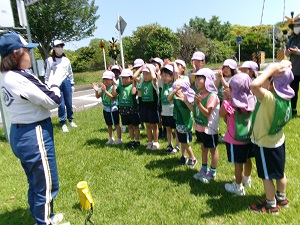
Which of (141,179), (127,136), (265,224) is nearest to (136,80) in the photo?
(127,136)

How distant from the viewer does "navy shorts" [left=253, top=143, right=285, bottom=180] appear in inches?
110

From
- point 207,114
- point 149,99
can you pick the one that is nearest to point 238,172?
point 207,114

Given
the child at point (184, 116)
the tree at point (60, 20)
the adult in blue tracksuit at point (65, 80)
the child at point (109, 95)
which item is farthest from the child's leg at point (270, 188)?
the tree at point (60, 20)

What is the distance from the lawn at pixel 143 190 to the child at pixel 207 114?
1.01 ft

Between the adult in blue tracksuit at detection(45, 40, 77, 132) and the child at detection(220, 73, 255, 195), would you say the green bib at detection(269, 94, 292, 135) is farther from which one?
the adult in blue tracksuit at detection(45, 40, 77, 132)

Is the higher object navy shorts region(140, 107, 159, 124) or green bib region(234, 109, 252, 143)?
green bib region(234, 109, 252, 143)

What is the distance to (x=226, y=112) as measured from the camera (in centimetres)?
325

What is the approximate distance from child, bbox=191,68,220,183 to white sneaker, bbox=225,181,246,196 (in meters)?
0.36

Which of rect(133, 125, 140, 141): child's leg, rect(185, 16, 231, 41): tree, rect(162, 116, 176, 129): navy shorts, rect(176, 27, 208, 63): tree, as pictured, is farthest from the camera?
rect(185, 16, 231, 41): tree

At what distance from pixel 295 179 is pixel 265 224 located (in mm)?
1151

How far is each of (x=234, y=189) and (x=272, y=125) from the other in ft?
3.72


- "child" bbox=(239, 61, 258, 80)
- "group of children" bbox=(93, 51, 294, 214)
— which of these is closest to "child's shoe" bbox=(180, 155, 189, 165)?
"group of children" bbox=(93, 51, 294, 214)

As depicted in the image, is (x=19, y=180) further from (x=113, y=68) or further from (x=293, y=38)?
(x=293, y=38)

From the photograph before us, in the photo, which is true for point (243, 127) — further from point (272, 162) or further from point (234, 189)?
point (234, 189)
